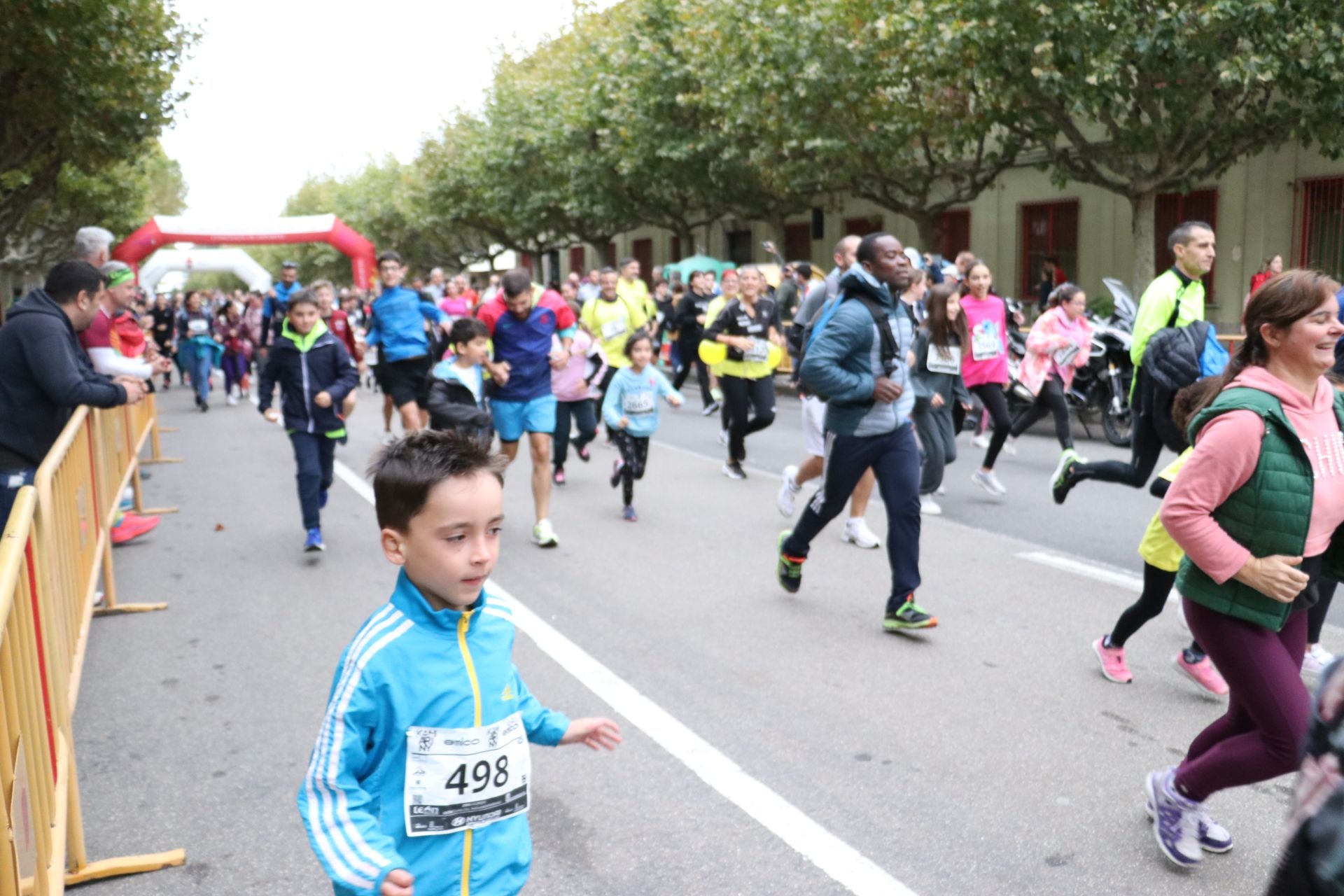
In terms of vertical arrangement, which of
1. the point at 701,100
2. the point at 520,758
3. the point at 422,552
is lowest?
the point at 520,758

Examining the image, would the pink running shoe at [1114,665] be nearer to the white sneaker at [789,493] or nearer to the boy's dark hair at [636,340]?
the white sneaker at [789,493]

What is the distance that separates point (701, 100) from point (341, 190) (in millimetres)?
59138

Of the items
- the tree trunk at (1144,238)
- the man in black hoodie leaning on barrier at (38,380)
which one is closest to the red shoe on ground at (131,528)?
the man in black hoodie leaning on barrier at (38,380)

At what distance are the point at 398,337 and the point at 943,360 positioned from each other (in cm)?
491

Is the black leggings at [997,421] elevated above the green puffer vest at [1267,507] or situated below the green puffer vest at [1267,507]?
below

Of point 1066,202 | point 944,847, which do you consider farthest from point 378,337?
point 1066,202

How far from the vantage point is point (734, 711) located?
16.5ft

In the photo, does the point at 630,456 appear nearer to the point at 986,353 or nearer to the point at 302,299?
the point at 302,299

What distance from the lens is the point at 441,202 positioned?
46625 mm

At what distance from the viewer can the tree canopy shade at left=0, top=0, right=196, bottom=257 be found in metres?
12.5

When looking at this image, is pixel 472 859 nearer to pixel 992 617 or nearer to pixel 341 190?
pixel 992 617

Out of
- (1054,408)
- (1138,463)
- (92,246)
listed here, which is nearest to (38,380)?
(92,246)

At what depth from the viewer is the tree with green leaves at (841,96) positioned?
64.1 ft

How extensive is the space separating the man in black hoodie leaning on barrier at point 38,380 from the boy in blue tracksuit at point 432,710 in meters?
3.98
